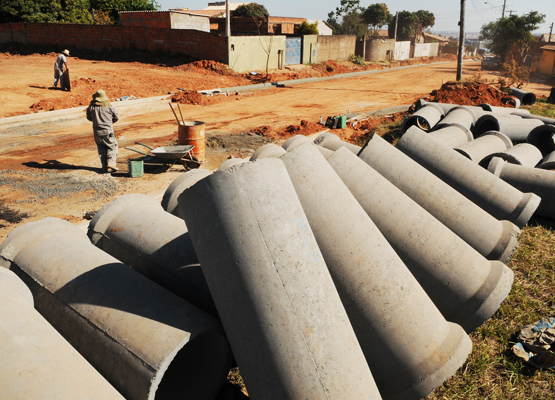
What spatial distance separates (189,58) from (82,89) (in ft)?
33.1

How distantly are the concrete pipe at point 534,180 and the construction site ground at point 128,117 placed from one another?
6423 mm

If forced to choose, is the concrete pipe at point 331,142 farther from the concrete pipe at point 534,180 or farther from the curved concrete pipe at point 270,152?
the concrete pipe at point 534,180

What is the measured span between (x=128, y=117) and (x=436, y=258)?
15296mm

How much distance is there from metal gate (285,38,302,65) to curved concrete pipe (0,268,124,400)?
3114 centimetres

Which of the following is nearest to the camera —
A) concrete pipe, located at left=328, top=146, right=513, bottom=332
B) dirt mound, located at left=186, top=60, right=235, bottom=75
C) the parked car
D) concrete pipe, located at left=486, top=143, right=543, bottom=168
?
concrete pipe, located at left=328, top=146, right=513, bottom=332

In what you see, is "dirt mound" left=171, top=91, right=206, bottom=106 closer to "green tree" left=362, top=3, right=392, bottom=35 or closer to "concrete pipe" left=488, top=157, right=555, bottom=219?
"concrete pipe" left=488, top=157, right=555, bottom=219

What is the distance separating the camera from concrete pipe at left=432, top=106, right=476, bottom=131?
976 cm

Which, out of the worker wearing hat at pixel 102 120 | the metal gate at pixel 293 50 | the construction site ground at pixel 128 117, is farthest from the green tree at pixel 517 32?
the worker wearing hat at pixel 102 120

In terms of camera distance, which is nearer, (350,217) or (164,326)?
(164,326)

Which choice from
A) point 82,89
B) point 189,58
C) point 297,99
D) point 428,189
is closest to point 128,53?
point 189,58

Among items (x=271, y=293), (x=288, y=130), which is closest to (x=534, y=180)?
(x=271, y=293)

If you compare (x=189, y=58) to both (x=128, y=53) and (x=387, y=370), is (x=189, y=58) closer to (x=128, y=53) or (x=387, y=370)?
(x=128, y=53)

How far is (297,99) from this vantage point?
2103 cm

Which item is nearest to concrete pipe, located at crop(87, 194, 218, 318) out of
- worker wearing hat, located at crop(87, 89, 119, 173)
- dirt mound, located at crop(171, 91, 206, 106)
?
worker wearing hat, located at crop(87, 89, 119, 173)
